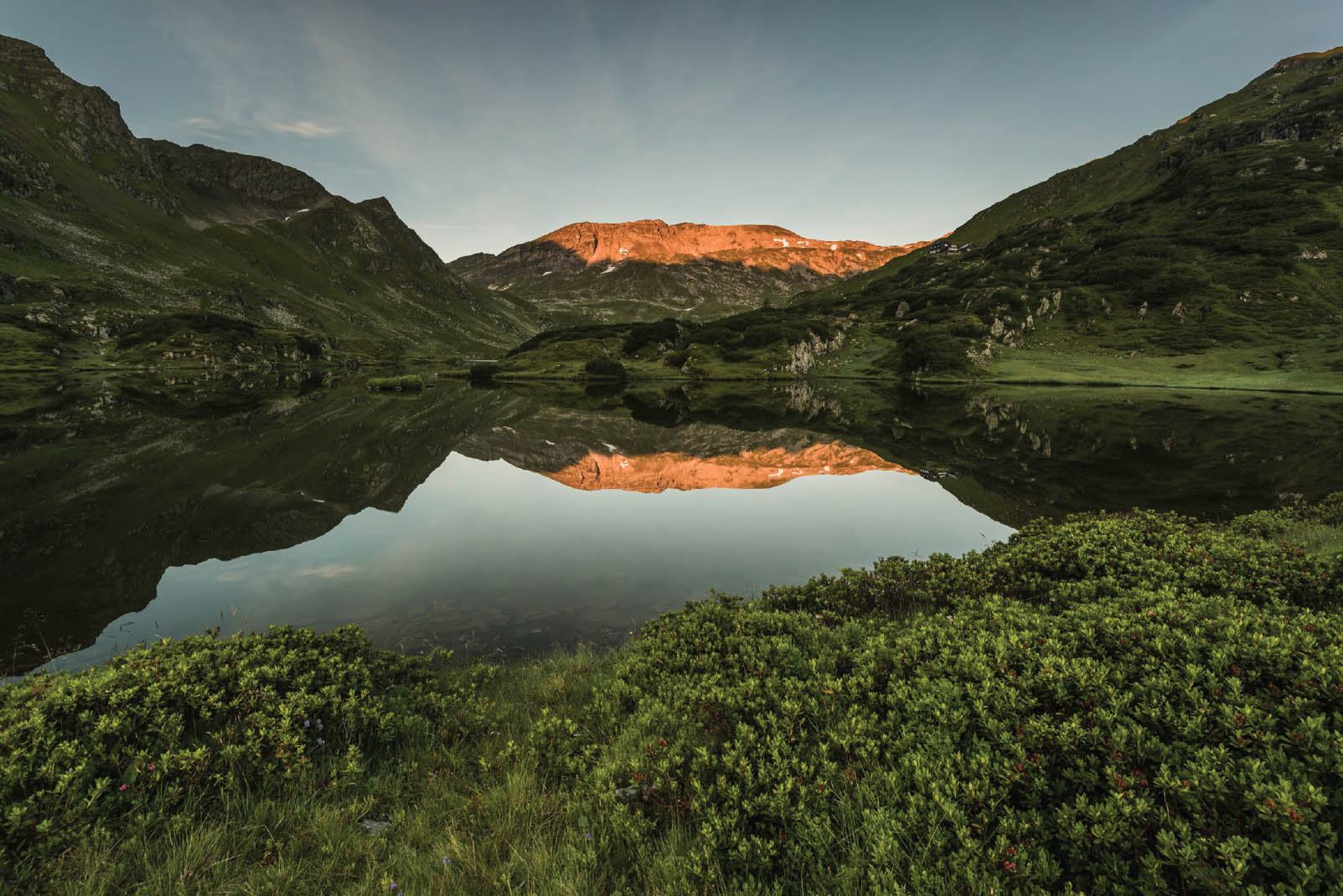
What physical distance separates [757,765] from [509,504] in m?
23.5

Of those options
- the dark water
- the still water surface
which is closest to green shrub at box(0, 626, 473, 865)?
the dark water

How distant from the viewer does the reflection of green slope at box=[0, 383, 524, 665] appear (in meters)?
16.4

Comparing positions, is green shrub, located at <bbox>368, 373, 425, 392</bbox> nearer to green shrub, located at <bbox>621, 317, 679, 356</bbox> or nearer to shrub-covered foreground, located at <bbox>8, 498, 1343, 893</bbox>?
green shrub, located at <bbox>621, 317, 679, 356</bbox>

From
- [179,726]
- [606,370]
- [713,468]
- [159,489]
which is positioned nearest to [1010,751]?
[179,726]

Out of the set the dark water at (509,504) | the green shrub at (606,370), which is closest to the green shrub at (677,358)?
the green shrub at (606,370)

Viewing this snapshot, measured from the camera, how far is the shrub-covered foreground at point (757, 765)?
14.9 feet

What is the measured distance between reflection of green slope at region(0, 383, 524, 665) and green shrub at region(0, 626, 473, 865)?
376 inches

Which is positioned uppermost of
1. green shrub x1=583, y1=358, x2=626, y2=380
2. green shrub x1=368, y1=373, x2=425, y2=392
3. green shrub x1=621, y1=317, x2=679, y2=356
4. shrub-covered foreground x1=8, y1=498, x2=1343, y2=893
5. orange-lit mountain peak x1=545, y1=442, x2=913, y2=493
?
green shrub x1=621, y1=317, x2=679, y2=356

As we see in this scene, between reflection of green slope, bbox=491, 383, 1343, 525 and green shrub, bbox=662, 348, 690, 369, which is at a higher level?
green shrub, bbox=662, 348, 690, 369

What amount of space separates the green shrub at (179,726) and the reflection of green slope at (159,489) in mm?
9550

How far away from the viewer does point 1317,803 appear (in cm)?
397

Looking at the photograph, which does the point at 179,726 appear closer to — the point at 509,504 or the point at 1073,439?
the point at 509,504

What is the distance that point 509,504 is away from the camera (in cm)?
2756

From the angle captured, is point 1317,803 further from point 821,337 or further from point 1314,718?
point 821,337
